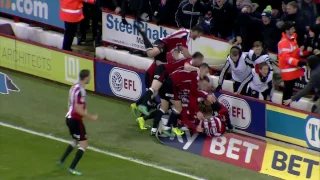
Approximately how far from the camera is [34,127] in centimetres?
1501

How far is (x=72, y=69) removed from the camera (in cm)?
1703

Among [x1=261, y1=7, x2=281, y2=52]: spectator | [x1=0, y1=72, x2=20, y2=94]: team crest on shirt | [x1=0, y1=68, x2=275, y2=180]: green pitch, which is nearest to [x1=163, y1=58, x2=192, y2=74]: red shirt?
[x1=0, y1=68, x2=275, y2=180]: green pitch

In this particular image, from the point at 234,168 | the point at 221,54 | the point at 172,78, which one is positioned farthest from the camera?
the point at 221,54

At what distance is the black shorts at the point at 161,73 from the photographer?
47.3 feet

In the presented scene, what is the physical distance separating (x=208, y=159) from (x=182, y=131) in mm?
913

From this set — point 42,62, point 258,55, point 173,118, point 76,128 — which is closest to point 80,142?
point 76,128

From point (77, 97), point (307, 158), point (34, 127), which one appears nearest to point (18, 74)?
point (34, 127)

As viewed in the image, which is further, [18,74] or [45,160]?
[18,74]

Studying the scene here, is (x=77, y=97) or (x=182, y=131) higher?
(x=77, y=97)

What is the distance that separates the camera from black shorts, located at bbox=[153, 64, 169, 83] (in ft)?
47.3

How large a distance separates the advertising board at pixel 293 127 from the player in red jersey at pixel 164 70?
1474 mm

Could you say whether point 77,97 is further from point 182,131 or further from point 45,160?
point 182,131

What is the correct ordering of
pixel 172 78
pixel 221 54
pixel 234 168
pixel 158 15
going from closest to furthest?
pixel 234 168 < pixel 172 78 < pixel 221 54 < pixel 158 15

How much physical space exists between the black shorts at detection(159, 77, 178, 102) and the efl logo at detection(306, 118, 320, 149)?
237cm
